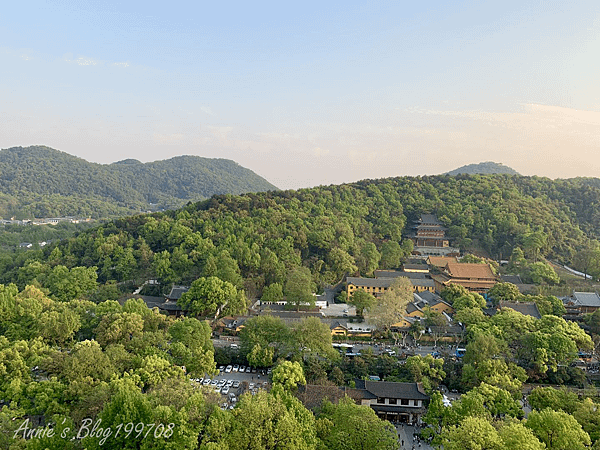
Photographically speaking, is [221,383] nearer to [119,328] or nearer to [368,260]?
[119,328]

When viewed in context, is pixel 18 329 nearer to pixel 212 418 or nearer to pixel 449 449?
pixel 212 418

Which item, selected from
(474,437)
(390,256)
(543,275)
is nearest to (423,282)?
(390,256)

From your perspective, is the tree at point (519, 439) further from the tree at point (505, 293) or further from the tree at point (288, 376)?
the tree at point (505, 293)

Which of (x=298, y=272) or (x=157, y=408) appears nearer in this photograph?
(x=157, y=408)

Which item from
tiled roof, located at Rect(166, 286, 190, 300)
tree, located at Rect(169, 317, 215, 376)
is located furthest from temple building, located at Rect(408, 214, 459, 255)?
tree, located at Rect(169, 317, 215, 376)

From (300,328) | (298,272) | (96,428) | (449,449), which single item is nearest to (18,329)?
(96,428)

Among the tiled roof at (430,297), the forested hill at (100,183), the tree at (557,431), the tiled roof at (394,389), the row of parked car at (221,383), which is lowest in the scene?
the row of parked car at (221,383)

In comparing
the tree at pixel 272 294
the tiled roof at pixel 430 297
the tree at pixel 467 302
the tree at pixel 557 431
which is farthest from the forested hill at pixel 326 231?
the tree at pixel 557 431
